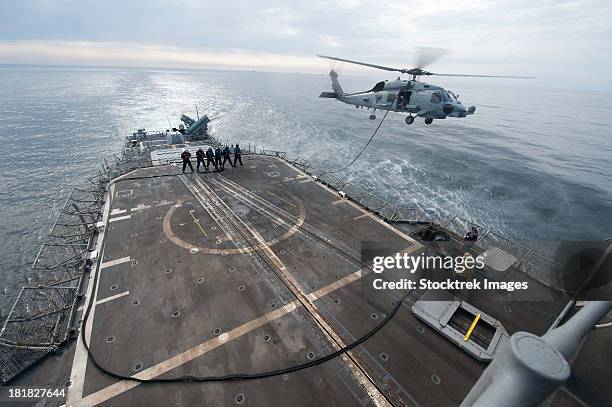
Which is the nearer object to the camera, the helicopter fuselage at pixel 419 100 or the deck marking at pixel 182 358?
the deck marking at pixel 182 358

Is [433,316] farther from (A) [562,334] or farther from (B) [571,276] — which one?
(A) [562,334]

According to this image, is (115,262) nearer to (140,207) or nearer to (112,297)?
(112,297)

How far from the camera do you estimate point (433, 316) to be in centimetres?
1191

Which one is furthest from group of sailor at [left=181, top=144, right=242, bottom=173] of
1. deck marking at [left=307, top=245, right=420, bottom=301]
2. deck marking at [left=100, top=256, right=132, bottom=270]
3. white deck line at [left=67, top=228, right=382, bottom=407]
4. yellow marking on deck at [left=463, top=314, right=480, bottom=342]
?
yellow marking on deck at [left=463, top=314, right=480, bottom=342]

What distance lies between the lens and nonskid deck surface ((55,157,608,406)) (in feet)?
31.2

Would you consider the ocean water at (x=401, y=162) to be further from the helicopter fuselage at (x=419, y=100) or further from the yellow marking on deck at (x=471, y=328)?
the yellow marking on deck at (x=471, y=328)

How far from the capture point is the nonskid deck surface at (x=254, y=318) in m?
9.51

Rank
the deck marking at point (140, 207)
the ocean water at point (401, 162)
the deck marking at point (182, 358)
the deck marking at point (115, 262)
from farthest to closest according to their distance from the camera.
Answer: the ocean water at point (401, 162), the deck marking at point (140, 207), the deck marking at point (115, 262), the deck marking at point (182, 358)

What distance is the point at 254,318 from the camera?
476 inches

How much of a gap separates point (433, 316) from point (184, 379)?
10373mm

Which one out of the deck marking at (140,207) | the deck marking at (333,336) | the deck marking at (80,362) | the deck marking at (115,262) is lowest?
the deck marking at (80,362)

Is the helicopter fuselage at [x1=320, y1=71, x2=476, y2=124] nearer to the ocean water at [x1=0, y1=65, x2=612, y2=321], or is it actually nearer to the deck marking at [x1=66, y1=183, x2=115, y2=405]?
the ocean water at [x1=0, y1=65, x2=612, y2=321]

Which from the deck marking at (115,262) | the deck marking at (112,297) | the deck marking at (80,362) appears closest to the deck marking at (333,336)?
the deck marking at (112,297)

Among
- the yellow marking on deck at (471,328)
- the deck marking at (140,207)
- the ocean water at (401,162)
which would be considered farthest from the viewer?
the ocean water at (401,162)
